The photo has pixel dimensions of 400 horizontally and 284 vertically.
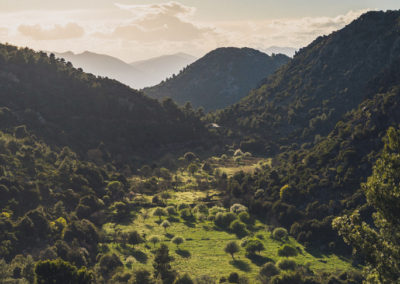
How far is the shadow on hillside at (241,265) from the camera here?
5280 centimetres

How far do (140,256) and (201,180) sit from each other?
50.0 metres

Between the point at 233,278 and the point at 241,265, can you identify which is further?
the point at 241,265

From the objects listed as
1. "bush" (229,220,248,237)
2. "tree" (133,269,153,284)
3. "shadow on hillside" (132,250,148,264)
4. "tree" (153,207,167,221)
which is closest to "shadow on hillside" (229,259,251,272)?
"bush" (229,220,248,237)

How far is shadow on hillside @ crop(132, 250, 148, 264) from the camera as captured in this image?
182ft

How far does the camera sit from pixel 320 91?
169 meters

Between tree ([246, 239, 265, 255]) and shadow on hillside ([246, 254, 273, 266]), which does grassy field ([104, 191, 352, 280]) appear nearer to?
shadow on hillside ([246, 254, 273, 266])

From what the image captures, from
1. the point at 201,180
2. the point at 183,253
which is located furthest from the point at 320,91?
the point at 183,253

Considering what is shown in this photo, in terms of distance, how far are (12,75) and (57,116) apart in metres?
28.5

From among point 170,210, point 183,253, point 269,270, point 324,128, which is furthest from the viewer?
point 324,128

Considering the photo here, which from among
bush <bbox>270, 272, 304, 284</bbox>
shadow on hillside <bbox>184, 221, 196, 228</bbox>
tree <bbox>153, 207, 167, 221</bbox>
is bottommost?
shadow on hillside <bbox>184, 221, 196, 228</bbox>

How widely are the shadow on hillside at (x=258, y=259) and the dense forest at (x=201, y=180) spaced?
0.34 metres

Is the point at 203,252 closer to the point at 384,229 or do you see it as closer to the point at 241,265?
the point at 241,265

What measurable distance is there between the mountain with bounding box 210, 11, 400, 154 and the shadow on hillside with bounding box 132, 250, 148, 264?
3714 inches

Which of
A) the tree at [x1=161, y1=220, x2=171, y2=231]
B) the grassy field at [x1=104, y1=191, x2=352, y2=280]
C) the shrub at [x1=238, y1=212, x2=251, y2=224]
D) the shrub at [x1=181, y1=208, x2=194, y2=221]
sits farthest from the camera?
the shrub at [x1=181, y1=208, x2=194, y2=221]
